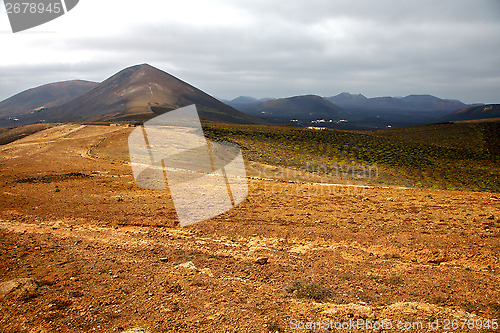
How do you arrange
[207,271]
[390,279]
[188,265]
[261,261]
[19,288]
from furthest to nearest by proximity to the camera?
[261,261]
[188,265]
[207,271]
[390,279]
[19,288]

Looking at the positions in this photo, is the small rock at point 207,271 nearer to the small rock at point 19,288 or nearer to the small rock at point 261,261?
the small rock at point 261,261

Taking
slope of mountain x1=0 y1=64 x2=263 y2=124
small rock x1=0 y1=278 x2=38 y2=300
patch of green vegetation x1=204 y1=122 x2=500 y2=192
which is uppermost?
slope of mountain x1=0 y1=64 x2=263 y2=124

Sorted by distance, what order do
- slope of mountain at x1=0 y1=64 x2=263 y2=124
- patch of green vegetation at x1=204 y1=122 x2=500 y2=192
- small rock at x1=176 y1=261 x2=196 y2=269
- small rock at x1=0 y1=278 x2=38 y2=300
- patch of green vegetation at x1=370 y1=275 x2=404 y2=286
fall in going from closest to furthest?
1. small rock at x1=0 y1=278 x2=38 y2=300
2. patch of green vegetation at x1=370 y1=275 x2=404 y2=286
3. small rock at x1=176 y1=261 x2=196 y2=269
4. patch of green vegetation at x1=204 y1=122 x2=500 y2=192
5. slope of mountain at x1=0 y1=64 x2=263 y2=124

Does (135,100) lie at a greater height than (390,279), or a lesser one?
greater

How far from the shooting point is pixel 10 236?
8.37 m

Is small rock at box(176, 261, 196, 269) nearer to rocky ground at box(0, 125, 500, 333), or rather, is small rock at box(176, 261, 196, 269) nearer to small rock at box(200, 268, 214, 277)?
rocky ground at box(0, 125, 500, 333)

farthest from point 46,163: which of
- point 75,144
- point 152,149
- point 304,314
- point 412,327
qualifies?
point 412,327

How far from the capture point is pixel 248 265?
740 centimetres

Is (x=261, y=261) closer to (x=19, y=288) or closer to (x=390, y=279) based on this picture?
(x=390, y=279)

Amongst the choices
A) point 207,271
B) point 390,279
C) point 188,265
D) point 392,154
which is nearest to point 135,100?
point 392,154

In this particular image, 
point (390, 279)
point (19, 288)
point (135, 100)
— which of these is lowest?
point (390, 279)

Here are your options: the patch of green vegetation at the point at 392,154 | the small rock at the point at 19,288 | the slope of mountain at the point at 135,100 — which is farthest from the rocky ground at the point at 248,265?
the slope of mountain at the point at 135,100

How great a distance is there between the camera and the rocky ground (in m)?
5.11

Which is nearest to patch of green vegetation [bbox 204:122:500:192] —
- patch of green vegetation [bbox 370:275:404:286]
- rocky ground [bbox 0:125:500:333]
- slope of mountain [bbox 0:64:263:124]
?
rocky ground [bbox 0:125:500:333]
